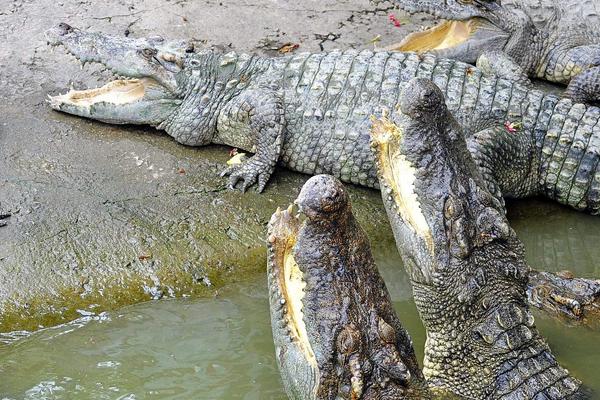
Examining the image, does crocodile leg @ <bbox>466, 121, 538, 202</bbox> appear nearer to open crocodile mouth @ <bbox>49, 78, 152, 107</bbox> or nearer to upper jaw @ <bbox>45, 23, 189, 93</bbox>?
upper jaw @ <bbox>45, 23, 189, 93</bbox>

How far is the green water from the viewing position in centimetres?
436

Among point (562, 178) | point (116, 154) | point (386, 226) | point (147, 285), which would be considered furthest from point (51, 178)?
point (562, 178)

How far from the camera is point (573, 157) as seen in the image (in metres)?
5.79

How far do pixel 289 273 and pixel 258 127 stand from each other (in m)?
2.69

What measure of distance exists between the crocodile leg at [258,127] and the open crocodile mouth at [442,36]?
6.15 ft

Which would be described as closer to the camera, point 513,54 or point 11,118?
point 11,118

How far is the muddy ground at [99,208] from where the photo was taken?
496cm

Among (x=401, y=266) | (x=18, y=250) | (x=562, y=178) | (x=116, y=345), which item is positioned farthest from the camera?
(x=562, y=178)

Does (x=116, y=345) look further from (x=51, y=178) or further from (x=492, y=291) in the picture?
(x=492, y=291)

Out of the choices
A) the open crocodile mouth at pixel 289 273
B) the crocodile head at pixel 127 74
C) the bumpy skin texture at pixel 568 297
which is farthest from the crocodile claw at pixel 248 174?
the open crocodile mouth at pixel 289 273

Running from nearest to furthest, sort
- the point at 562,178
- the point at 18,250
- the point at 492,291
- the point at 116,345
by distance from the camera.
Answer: the point at 492,291 → the point at 116,345 → the point at 18,250 → the point at 562,178

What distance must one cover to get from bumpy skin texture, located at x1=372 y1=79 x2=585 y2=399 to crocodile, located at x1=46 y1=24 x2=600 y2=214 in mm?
1532

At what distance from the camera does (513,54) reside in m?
7.52

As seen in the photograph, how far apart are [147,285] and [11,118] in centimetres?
192
